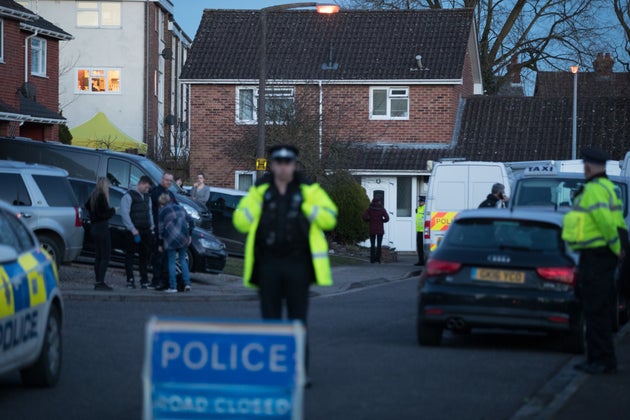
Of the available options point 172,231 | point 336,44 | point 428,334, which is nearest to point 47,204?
point 172,231

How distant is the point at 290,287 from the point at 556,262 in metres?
4.22

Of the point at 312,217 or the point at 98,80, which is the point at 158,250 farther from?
the point at 98,80

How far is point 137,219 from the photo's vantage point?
19.5 metres

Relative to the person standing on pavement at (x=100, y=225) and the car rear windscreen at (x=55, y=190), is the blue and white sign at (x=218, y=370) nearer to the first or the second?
→ the person standing on pavement at (x=100, y=225)

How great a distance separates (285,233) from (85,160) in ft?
48.7

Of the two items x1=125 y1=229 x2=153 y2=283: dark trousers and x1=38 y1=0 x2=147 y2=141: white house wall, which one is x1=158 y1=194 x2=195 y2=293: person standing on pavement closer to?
x1=125 y1=229 x2=153 y2=283: dark trousers

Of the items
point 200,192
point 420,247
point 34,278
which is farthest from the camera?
point 420,247

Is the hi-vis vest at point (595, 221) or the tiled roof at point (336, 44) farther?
the tiled roof at point (336, 44)

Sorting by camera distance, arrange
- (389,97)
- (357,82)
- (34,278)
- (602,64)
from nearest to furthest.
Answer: (34,278), (357,82), (389,97), (602,64)

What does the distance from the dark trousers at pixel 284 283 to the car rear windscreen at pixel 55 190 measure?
35.9ft

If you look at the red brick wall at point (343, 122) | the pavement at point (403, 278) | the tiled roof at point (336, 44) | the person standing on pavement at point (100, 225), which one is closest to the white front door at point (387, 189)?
Answer: the red brick wall at point (343, 122)

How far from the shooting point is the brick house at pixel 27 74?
107 ft

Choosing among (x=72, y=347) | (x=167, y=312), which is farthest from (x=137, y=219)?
(x=72, y=347)

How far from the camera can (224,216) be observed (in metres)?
28.4
